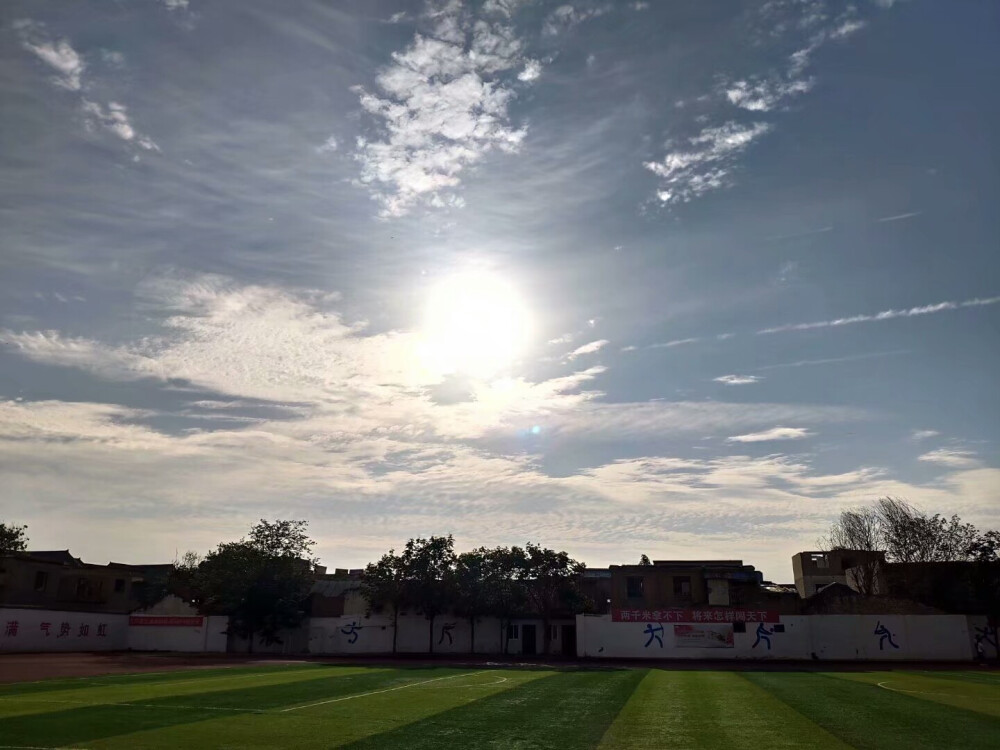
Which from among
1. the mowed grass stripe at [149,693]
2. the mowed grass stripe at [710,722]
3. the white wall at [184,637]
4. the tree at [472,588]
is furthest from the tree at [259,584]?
the mowed grass stripe at [710,722]

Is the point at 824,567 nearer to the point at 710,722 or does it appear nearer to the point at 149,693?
the point at 710,722

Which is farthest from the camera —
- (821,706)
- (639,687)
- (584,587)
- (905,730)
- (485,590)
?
(584,587)

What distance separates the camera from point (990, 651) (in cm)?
4959

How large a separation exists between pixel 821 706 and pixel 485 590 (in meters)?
39.2

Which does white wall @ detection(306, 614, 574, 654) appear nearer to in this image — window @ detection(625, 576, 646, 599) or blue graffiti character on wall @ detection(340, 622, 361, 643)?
blue graffiti character on wall @ detection(340, 622, 361, 643)

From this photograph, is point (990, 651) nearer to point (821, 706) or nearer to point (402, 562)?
point (821, 706)

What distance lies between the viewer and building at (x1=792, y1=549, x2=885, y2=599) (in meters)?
72.7

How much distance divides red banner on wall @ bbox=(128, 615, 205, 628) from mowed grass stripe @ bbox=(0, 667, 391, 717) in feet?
102

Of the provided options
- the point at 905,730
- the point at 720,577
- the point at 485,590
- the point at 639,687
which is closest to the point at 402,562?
the point at 485,590

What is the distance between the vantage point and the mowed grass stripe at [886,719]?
611 inches

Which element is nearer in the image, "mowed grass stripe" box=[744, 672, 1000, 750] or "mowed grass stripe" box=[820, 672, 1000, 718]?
"mowed grass stripe" box=[744, 672, 1000, 750]

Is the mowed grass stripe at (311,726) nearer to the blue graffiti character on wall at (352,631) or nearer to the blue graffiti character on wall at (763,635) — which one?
the blue graffiti character on wall at (763,635)

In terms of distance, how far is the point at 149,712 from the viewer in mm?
19953

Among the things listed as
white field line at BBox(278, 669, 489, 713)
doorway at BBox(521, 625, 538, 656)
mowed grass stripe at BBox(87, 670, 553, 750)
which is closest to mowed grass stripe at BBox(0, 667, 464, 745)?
white field line at BBox(278, 669, 489, 713)
